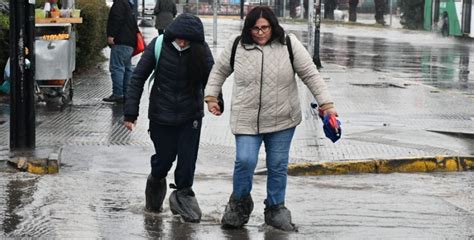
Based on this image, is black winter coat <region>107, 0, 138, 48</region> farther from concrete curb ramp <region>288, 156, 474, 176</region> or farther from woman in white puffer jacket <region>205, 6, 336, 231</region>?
woman in white puffer jacket <region>205, 6, 336, 231</region>

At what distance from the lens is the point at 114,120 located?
14.0 metres

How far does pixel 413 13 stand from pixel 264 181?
1759 inches

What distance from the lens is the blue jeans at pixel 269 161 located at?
321 inches

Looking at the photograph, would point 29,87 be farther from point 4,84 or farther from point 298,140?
point 4,84

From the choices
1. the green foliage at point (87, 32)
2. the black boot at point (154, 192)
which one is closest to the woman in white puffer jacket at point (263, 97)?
the black boot at point (154, 192)

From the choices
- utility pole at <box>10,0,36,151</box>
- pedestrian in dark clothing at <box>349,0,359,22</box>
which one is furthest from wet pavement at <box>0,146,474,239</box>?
pedestrian in dark clothing at <box>349,0,359,22</box>

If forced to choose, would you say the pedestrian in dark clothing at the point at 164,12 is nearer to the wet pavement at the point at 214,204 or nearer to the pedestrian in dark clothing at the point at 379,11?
the wet pavement at the point at 214,204

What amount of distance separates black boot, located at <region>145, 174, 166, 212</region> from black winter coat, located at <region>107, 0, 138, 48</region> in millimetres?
6749

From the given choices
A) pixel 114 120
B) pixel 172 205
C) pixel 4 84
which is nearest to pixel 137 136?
pixel 114 120

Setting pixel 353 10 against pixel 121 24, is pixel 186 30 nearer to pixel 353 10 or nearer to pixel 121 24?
pixel 121 24

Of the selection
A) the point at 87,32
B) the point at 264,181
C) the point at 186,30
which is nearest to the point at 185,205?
the point at 186,30

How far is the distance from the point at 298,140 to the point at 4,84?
15.2ft

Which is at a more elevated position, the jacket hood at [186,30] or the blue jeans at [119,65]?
the jacket hood at [186,30]

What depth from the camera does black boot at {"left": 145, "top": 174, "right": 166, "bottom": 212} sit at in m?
8.68
